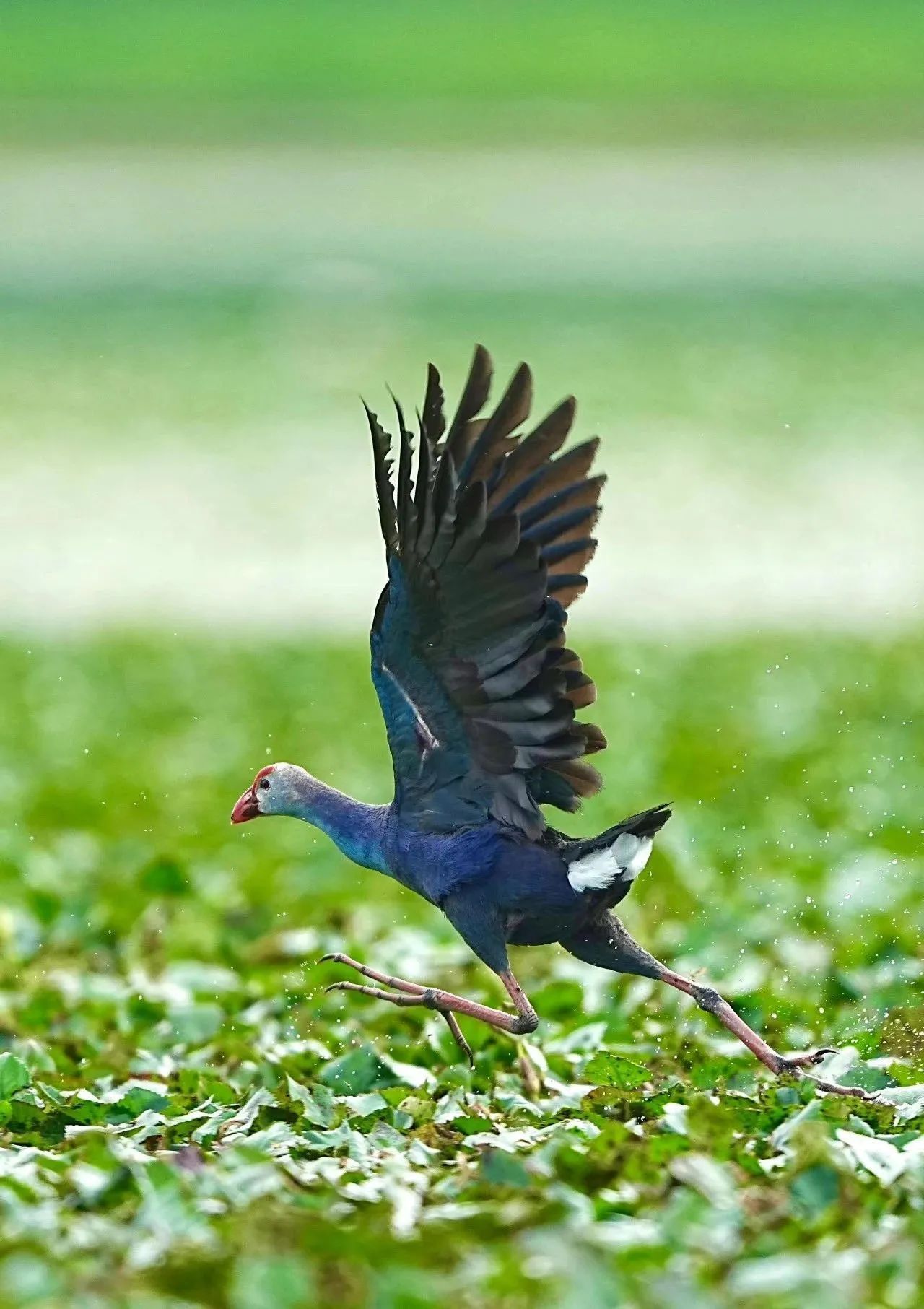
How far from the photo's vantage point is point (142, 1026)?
535 centimetres

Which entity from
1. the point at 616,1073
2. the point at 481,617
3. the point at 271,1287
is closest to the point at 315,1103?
the point at 616,1073

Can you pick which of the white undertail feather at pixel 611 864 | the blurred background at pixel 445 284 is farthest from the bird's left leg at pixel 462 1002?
the blurred background at pixel 445 284

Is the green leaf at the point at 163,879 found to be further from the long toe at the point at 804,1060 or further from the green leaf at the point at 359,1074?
the long toe at the point at 804,1060

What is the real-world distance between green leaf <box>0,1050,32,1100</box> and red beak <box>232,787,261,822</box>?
766mm

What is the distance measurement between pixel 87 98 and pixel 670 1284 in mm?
32384

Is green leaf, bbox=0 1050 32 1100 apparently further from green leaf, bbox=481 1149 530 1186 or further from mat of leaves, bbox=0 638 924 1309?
green leaf, bbox=481 1149 530 1186

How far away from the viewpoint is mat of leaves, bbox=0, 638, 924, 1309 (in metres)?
3.53

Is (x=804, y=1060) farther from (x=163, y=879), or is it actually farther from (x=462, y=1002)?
(x=163, y=879)

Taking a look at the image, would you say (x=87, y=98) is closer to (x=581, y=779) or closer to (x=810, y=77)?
(x=810, y=77)

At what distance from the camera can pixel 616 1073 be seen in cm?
459

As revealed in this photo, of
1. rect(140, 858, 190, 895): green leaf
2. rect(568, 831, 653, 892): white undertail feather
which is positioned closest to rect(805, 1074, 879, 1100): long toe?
rect(568, 831, 653, 892): white undertail feather

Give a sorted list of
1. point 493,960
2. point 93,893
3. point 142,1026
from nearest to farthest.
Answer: point 493,960
point 142,1026
point 93,893

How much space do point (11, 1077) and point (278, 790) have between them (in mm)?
842

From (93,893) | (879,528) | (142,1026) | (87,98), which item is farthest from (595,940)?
(87,98)
